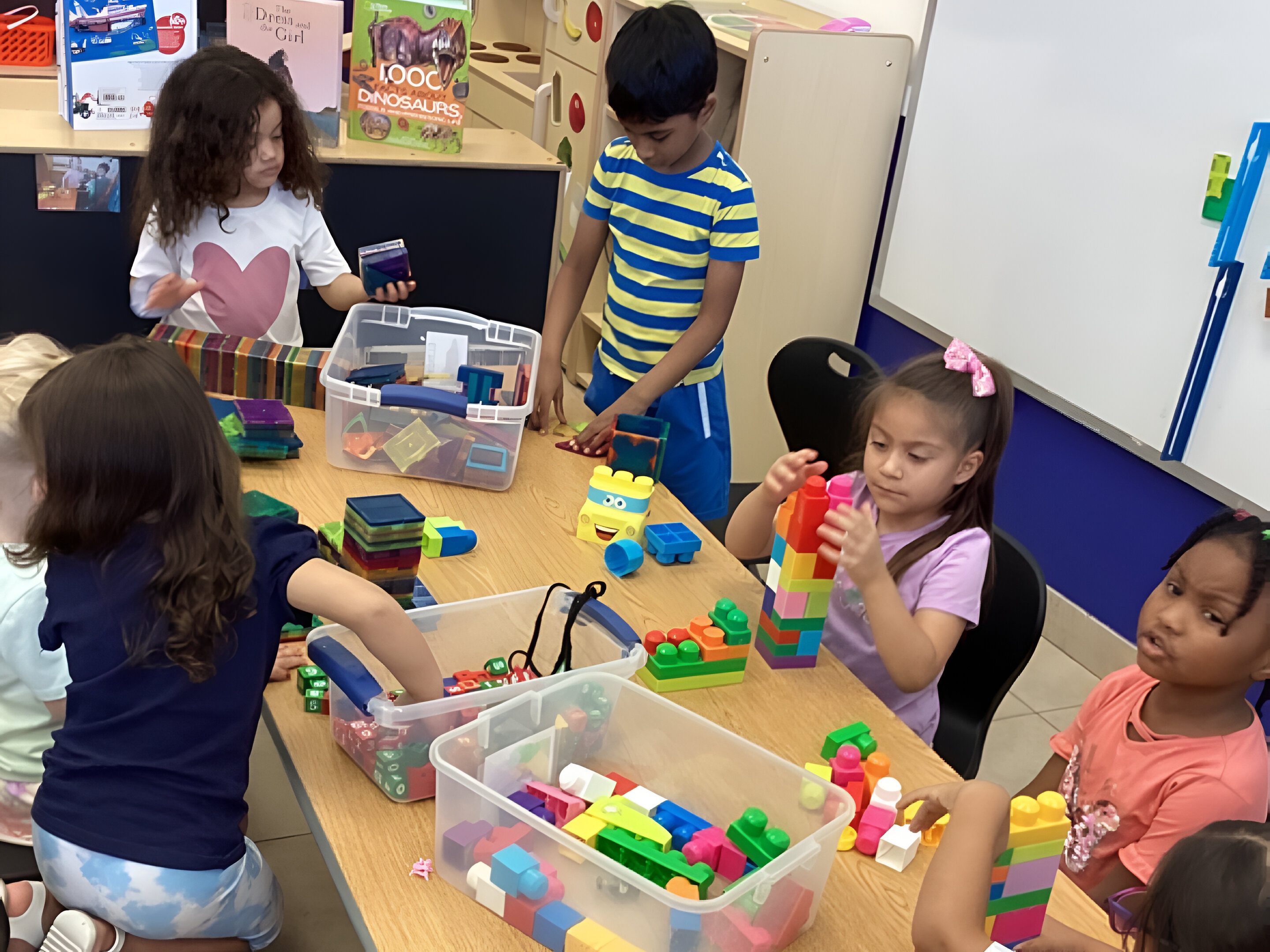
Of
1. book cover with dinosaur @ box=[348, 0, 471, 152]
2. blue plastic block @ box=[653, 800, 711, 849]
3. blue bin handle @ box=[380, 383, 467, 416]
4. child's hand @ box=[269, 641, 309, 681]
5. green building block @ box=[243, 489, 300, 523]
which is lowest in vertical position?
child's hand @ box=[269, 641, 309, 681]

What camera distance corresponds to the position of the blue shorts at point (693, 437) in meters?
2.26

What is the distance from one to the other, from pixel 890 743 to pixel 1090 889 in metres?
0.34

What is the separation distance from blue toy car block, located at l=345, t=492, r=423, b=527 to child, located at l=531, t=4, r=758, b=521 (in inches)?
23.2

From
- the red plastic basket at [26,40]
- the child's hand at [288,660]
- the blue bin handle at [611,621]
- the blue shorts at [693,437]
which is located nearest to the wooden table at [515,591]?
the child's hand at [288,660]

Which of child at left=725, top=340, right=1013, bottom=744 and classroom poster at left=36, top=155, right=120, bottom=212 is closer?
child at left=725, top=340, right=1013, bottom=744

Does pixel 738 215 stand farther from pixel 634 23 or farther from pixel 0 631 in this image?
pixel 0 631

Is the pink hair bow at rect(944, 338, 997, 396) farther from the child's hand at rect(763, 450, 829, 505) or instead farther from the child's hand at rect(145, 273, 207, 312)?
the child's hand at rect(145, 273, 207, 312)

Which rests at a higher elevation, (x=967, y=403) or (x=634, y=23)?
(x=634, y=23)

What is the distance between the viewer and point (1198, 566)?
1442 millimetres

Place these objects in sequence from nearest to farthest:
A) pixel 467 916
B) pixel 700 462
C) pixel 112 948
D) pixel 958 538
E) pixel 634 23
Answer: pixel 467 916
pixel 112 948
pixel 958 538
pixel 634 23
pixel 700 462

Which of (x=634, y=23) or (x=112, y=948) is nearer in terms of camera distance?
(x=112, y=948)

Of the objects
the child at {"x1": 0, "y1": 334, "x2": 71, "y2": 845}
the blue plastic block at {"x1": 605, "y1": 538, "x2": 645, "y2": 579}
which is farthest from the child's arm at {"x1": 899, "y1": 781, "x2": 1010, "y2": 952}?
the child at {"x1": 0, "y1": 334, "x2": 71, "y2": 845}

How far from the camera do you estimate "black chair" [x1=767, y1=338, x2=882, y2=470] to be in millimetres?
2119

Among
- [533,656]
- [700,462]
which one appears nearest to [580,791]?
[533,656]
